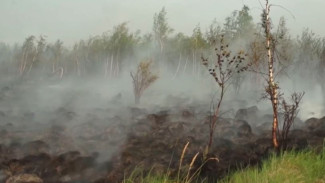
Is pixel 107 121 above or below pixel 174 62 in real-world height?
below

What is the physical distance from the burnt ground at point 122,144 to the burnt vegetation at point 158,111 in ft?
0.24

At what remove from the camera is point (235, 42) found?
60.8 meters

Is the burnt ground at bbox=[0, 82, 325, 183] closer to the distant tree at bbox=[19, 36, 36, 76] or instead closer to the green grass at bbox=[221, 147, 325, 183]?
the green grass at bbox=[221, 147, 325, 183]

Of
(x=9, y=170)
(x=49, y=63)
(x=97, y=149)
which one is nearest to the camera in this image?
(x=9, y=170)

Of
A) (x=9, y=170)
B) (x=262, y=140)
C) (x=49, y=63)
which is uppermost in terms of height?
(x=49, y=63)

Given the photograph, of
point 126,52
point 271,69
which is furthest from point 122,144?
point 126,52

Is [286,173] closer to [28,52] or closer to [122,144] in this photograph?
[122,144]

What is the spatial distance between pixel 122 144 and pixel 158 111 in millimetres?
12813

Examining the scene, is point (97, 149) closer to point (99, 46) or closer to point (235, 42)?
point (235, 42)

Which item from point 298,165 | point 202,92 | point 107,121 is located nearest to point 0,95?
point 107,121

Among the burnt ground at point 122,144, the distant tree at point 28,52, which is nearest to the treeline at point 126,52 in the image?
the distant tree at point 28,52

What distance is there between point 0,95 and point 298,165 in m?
42.9

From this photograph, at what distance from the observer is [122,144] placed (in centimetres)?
1948

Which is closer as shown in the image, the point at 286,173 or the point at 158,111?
the point at 286,173
